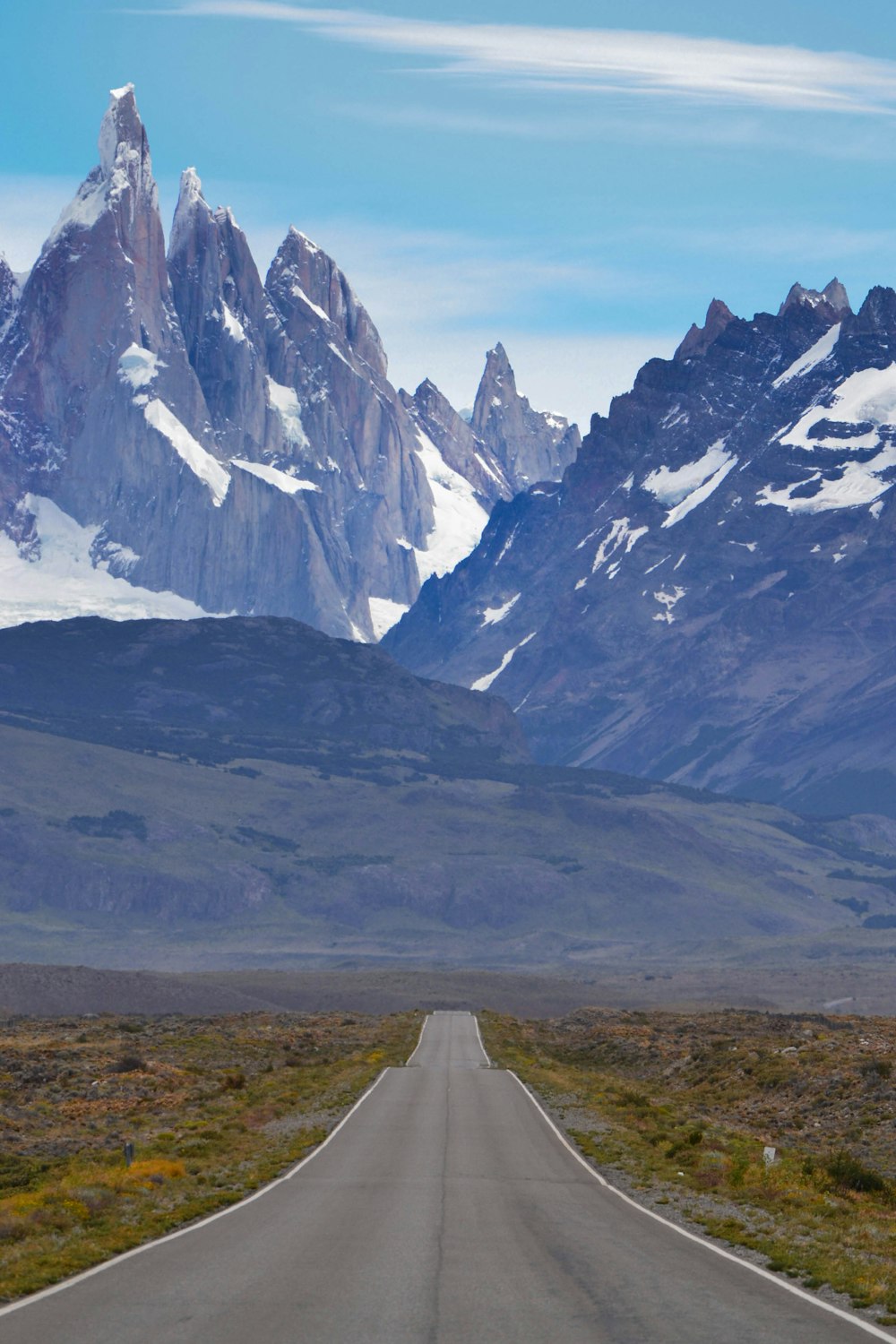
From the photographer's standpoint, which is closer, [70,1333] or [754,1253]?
[70,1333]

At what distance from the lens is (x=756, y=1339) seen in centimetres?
2222

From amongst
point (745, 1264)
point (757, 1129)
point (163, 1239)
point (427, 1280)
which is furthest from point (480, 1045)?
point (427, 1280)

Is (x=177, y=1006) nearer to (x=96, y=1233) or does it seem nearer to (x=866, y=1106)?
(x=866, y=1106)

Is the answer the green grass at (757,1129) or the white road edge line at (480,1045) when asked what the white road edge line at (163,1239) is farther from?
the white road edge line at (480,1045)

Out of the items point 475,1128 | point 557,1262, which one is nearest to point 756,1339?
point 557,1262

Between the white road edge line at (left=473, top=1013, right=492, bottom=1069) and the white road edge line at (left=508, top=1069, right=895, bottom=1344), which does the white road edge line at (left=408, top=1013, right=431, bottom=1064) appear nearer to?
the white road edge line at (left=473, top=1013, right=492, bottom=1069)

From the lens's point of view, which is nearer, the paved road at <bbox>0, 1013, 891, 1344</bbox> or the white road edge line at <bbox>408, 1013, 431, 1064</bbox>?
the paved road at <bbox>0, 1013, 891, 1344</bbox>

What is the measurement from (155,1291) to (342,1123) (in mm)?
29226

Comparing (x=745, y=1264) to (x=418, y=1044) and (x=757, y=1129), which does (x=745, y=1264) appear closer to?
(x=757, y=1129)

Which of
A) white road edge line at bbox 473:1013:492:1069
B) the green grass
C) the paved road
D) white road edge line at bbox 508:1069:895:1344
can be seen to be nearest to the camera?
the paved road

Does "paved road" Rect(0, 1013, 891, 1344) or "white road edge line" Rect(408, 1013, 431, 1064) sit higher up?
"paved road" Rect(0, 1013, 891, 1344)

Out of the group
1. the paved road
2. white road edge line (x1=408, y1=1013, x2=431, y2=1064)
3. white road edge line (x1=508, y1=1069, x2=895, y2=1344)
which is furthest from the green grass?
white road edge line (x1=408, y1=1013, x2=431, y2=1064)

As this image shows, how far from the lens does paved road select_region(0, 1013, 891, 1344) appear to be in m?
22.5

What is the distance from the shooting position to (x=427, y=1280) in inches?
1008
